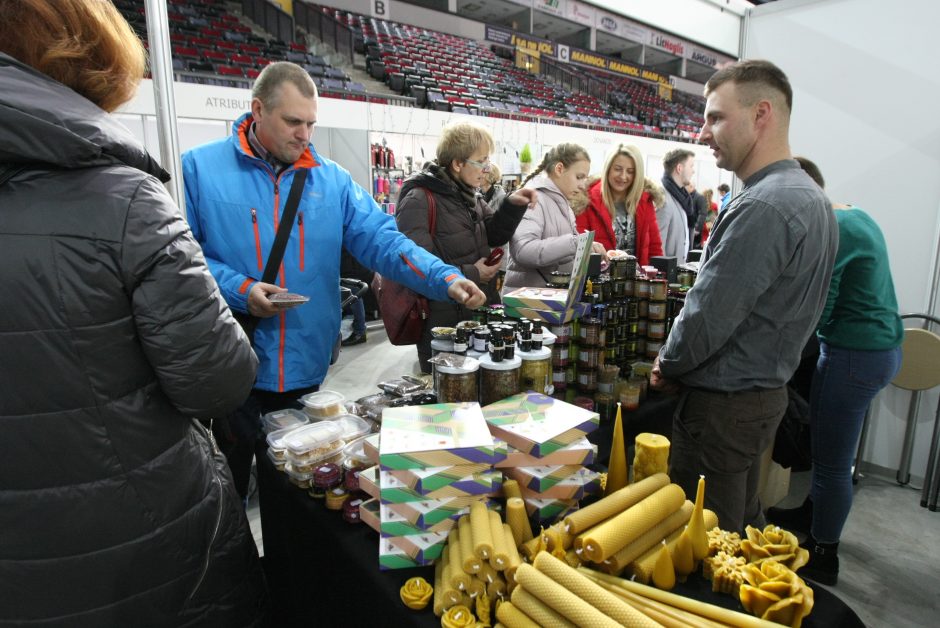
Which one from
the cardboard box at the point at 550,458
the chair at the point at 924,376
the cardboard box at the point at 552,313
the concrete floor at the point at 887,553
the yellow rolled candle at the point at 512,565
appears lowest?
the concrete floor at the point at 887,553

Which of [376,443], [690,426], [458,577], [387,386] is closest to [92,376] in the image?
[376,443]

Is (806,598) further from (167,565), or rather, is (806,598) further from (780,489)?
(780,489)

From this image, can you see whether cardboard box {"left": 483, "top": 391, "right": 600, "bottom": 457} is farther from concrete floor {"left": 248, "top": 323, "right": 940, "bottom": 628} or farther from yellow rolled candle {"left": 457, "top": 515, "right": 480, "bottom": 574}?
concrete floor {"left": 248, "top": 323, "right": 940, "bottom": 628}

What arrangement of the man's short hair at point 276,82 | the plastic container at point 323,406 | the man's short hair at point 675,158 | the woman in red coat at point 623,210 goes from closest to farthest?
the plastic container at point 323,406
the man's short hair at point 276,82
the woman in red coat at point 623,210
the man's short hair at point 675,158

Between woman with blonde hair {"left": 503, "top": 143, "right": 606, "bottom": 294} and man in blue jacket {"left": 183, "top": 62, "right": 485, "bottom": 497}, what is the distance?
0.93m

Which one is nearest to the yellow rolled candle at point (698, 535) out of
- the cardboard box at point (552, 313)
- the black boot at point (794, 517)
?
the cardboard box at point (552, 313)

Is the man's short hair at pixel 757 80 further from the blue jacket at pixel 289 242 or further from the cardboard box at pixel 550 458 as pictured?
the cardboard box at pixel 550 458

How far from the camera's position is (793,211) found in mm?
1438

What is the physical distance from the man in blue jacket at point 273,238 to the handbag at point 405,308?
1.44ft

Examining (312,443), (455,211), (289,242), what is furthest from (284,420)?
(455,211)

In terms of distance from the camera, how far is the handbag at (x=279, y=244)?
1.70 m

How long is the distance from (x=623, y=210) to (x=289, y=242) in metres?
2.33

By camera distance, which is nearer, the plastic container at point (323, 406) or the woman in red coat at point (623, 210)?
the plastic container at point (323, 406)

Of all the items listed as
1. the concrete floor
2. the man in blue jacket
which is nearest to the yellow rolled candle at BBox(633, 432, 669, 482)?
the man in blue jacket
